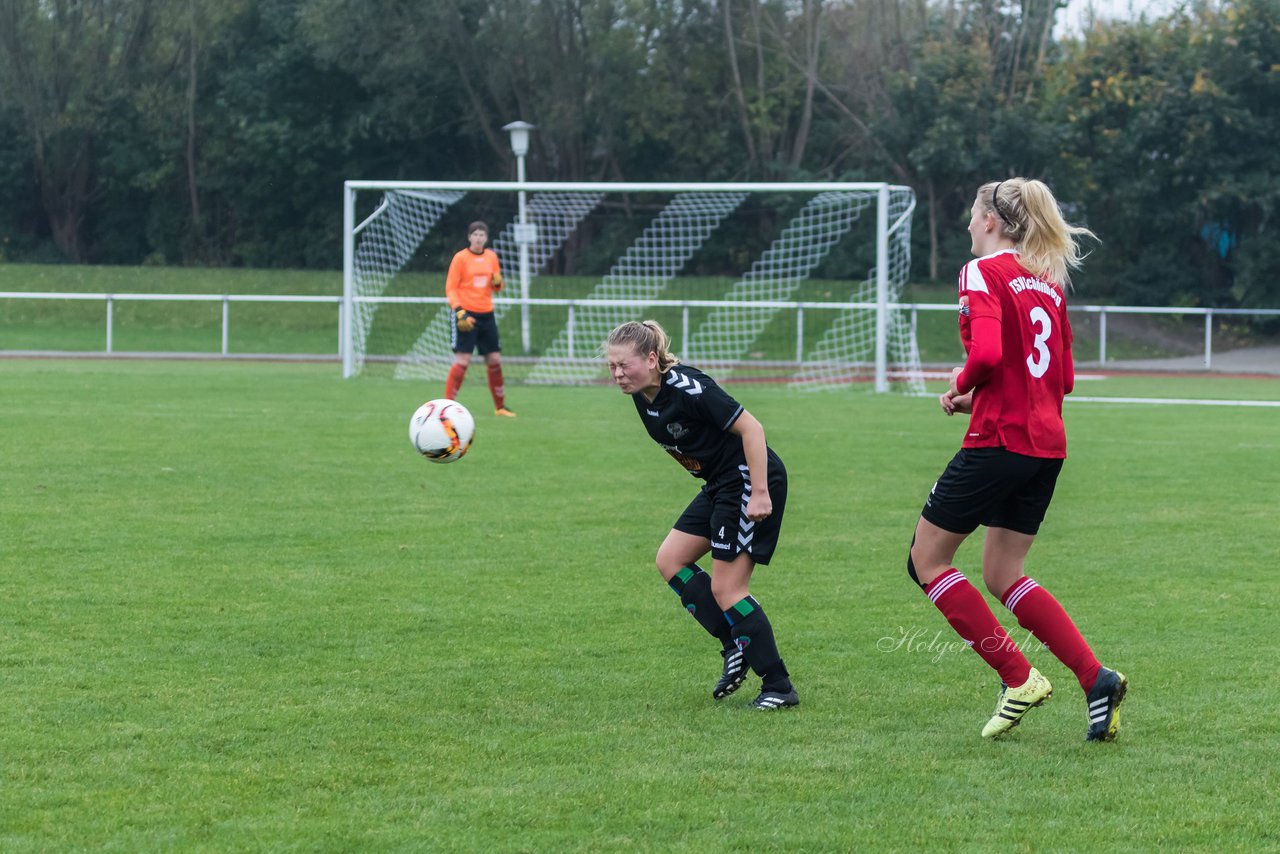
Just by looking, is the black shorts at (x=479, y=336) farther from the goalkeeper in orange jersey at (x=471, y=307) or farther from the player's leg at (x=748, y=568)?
the player's leg at (x=748, y=568)

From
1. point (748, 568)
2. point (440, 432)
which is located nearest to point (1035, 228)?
point (748, 568)

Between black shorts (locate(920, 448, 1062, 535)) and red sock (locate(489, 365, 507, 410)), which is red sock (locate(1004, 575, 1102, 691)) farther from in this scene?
red sock (locate(489, 365, 507, 410))

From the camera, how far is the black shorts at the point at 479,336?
52.6 ft

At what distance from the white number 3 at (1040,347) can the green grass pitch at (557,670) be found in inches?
44.9

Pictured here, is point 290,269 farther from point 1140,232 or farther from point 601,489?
point 601,489

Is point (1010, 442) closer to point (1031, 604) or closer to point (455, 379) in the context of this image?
point (1031, 604)

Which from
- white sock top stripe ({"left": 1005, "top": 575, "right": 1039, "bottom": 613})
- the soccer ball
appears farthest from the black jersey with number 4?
the soccer ball

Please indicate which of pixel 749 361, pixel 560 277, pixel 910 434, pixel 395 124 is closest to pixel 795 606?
pixel 910 434

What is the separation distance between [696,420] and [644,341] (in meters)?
0.33

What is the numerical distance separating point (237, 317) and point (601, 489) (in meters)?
24.4

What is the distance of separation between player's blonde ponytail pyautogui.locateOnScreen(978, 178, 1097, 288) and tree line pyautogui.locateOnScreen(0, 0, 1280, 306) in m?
28.7

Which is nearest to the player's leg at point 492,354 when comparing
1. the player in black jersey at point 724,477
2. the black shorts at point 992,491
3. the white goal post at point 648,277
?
the white goal post at point 648,277

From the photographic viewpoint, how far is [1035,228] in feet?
15.1

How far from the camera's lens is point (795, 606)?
22.0 ft
